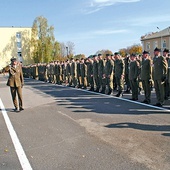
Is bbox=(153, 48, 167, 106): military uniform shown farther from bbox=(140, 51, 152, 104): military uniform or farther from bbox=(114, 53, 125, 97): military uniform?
bbox=(114, 53, 125, 97): military uniform

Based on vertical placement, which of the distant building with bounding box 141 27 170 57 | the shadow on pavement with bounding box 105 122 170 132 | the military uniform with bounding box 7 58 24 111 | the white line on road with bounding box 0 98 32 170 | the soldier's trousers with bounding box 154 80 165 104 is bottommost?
the white line on road with bounding box 0 98 32 170

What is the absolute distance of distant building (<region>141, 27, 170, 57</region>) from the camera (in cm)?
5658

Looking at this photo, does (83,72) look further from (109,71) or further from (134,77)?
(134,77)

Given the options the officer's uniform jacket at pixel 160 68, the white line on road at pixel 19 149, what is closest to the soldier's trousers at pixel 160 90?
the officer's uniform jacket at pixel 160 68

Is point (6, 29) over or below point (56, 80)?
over

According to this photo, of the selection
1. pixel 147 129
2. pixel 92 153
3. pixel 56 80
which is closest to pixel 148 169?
pixel 92 153

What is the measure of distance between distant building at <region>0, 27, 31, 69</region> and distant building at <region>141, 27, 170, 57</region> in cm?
3412

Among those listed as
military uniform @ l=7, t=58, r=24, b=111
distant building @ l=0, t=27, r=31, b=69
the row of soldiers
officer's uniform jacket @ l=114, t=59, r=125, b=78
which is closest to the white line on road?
military uniform @ l=7, t=58, r=24, b=111

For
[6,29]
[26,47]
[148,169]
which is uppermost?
[6,29]

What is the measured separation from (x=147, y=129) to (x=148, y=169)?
85.2 inches

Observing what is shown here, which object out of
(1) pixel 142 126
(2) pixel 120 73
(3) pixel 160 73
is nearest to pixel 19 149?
(1) pixel 142 126

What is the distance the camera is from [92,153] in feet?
15.3

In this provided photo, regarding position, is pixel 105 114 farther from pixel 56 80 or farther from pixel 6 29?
pixel 6 29

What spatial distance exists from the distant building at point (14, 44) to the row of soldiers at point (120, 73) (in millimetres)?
55346
